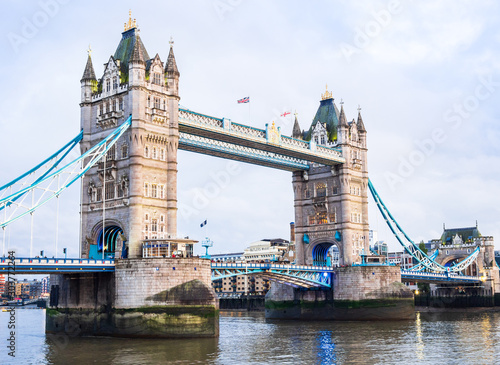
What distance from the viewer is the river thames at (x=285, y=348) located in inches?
1531

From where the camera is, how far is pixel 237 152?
2744 inches

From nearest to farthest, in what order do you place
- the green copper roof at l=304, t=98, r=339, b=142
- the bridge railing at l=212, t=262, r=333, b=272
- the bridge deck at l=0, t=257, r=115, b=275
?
1. the bridge deck at l=0, t=257, r=115, b=275
2. the bridge railing at l=212, t=262, r=333, b=272
3. the green copper roof at l=304, t=98, r=339, b=142

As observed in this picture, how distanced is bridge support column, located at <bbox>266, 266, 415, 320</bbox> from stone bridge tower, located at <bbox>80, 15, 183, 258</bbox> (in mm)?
26916

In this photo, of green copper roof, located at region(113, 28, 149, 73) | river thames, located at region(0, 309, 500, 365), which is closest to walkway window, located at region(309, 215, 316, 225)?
river thames, located at region(0, 309, 500, 365)

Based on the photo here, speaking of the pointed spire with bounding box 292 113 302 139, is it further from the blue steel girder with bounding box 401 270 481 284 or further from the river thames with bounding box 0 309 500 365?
the river thames with bounding box 0 309 500 365

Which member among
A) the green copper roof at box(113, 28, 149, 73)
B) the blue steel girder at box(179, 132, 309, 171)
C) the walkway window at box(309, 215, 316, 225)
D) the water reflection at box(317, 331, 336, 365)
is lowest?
the water reflection at box(317, 331, 336, 365)

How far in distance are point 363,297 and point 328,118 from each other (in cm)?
2472

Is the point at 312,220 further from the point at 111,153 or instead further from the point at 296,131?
the point at 111,153

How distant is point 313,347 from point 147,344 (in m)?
11.8

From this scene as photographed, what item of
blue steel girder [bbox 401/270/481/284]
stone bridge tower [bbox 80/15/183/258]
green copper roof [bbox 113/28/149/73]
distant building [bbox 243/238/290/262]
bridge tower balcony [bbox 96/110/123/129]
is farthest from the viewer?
distant building [bbox 243/238/290/262]

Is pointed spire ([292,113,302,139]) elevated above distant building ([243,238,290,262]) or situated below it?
above

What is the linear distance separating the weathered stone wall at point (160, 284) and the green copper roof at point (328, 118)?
38.2 m

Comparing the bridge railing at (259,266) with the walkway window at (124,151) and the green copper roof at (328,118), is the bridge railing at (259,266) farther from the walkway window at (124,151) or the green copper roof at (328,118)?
the green copper roof at (328,118)

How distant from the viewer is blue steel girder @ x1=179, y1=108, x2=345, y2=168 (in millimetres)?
Result: 62469
